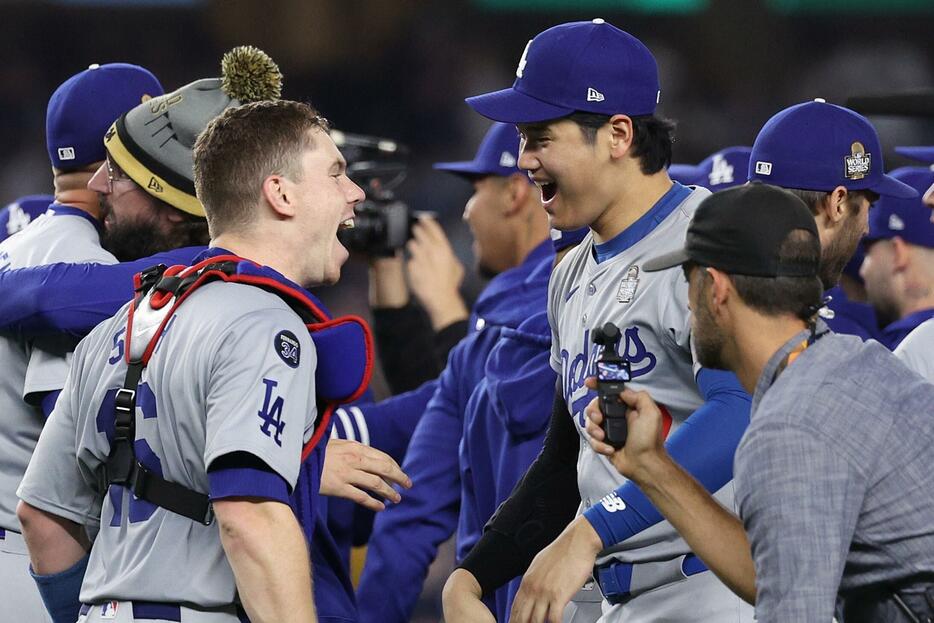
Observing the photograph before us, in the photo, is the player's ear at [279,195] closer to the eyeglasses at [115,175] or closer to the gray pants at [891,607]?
the eyeglasses at [115,175]

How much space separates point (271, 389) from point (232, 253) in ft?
1.16

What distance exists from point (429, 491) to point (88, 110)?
5.51 ft

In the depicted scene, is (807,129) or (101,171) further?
(807,129)

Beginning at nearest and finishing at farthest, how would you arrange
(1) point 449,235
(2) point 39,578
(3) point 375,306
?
(2) point 39,578 → (3) point 375,306 → (1) point 449,235

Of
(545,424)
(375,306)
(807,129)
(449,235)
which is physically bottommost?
(449,235)

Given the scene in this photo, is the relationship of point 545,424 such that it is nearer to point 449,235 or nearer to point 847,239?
point 847,239

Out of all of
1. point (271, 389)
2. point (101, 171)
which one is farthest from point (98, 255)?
point (271, 389)

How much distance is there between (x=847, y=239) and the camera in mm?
3564

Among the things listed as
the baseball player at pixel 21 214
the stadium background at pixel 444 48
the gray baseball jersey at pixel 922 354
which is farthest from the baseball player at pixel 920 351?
the stadium background at pixel 444 48

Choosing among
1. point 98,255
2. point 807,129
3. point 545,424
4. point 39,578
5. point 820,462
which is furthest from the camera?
point 545,424

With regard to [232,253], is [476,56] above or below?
below

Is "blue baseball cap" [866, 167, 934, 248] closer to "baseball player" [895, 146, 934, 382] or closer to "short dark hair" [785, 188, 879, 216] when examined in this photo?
"short dark hair" [785, 188, 879, 216]

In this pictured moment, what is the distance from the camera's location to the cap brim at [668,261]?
2.32 meters

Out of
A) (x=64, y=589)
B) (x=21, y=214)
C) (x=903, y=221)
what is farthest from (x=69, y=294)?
(x=903, y=221)
